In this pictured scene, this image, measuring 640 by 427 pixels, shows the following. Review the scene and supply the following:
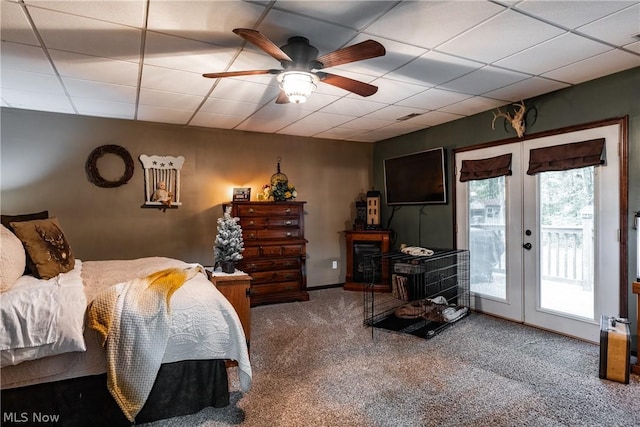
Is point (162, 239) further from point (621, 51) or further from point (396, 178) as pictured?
point (621, 51)

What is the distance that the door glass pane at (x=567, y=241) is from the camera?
11.1 feet

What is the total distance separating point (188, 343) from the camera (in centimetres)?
212

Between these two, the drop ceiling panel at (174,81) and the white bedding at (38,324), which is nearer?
the white bedding at (38,324)

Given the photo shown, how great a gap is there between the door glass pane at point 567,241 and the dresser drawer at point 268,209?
3.00 metres

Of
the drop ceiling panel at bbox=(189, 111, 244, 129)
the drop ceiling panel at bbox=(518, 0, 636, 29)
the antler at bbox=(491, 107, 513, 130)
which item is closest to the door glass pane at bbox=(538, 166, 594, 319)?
the antler at bbox=(491, 107, 513, 130)

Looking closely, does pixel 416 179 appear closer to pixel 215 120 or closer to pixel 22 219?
pixel 215 120

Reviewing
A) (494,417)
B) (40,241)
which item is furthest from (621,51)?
(40,241)

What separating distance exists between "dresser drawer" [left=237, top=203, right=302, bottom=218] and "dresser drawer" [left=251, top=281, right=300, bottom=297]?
3.10 feet

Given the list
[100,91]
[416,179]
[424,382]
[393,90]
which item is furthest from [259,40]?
[416,179]

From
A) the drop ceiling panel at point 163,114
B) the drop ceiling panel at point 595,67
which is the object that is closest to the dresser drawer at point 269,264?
the drop ceiling panel at point 163,114

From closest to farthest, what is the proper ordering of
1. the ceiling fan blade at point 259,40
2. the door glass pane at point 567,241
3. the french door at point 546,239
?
1. the ceiling fan blade at point 259,40
2. the french door at point 546,239
3. the door glass pane at point 567,241

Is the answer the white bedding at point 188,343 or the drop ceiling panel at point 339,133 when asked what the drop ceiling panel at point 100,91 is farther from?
the drop ceiling panel at point 339,133

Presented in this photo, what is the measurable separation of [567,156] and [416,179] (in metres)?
2.07

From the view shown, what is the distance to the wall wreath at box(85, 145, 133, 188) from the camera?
4398 mm
